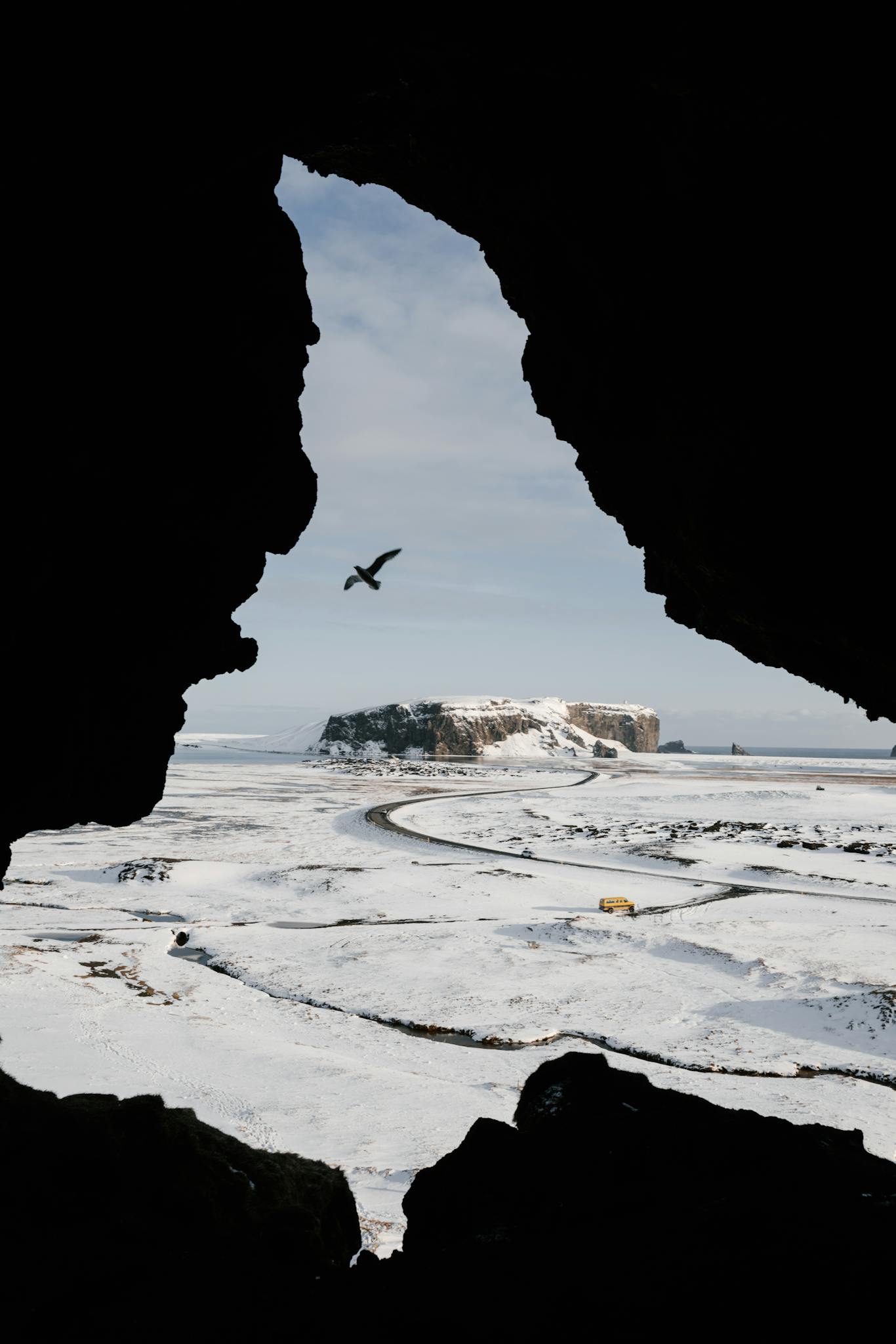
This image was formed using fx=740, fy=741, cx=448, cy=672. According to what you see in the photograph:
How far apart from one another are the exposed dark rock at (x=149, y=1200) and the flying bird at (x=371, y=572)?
601 cm

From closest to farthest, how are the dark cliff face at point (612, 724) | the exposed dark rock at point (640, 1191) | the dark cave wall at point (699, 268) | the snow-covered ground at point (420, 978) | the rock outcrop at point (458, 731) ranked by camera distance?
the exposed dark rock at point (640, 1191) → the dark cave wall at point (699, 268) → the snow-covered ground at point (420, 978) → the rock outcrop at point (458, 731) → the dark cliff face at point (612, 724)

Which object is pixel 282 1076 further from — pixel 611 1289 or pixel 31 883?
pixel 31 883

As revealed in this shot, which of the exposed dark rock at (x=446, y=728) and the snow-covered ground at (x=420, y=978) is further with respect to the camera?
the exposed dark rock at (x=446, y=728)

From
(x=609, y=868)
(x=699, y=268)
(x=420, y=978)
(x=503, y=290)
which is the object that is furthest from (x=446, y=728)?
(x=699, y=268)

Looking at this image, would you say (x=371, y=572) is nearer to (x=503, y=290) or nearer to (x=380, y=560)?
(x=380, y=560)

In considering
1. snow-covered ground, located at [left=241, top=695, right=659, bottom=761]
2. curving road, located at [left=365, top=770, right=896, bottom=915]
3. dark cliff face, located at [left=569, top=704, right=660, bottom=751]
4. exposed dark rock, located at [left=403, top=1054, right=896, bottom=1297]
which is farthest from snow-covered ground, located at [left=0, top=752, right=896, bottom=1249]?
dark cliff face, located at [left=569, top=704, right=660, bottom=751]

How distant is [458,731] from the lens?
128m

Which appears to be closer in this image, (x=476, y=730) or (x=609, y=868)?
(x=609, y=868)

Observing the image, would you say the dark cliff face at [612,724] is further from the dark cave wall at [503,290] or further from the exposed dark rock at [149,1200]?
the exposed dark rock at [149,1200]

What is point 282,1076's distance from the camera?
30.7 feet

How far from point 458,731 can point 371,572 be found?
11909 centimetres

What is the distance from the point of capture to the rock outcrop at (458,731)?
12788 centimetres

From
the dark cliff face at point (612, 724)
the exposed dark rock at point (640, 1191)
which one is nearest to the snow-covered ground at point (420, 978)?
the exposed dark rock at point (640, 1191)

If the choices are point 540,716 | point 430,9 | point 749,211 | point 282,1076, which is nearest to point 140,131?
point 430,9
